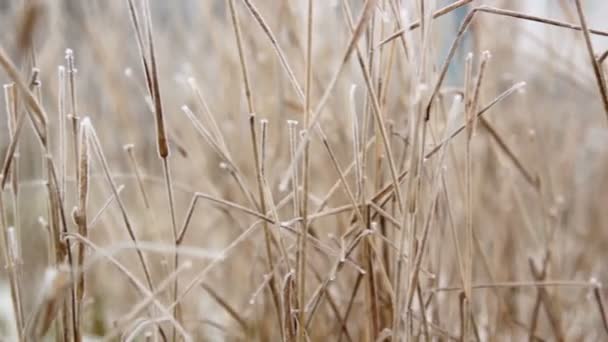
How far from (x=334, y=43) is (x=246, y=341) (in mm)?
449

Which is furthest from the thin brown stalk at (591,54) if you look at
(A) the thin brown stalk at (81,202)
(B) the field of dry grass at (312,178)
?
(A) the thin brown stalk at (81,202)

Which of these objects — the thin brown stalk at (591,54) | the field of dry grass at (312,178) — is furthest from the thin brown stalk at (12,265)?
the thin brown stalk at (591,54)

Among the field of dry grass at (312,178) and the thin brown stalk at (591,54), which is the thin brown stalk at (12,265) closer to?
Result: the field of dry grass at (312,178)

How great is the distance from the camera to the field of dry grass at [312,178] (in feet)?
1.33

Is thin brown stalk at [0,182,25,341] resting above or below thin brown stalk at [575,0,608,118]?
below

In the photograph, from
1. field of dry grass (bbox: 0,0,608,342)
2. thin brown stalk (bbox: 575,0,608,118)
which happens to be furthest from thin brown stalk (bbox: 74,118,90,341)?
thin brown stalk (bbox: 575,0,608,118)

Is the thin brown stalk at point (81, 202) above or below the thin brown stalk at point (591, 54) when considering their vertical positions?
below

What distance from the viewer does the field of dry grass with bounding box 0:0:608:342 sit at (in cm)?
40

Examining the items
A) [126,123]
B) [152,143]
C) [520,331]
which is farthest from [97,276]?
[520,331]

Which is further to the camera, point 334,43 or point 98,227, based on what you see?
point 98,227

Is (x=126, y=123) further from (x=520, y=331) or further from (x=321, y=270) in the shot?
(x=520, y=331)

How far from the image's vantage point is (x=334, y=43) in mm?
954

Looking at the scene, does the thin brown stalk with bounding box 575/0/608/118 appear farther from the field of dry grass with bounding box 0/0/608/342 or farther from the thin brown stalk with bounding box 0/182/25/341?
the thin brown stalk with bounding box 0/182/25/341

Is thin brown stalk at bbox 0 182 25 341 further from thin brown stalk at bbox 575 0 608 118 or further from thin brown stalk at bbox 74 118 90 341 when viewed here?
thin brown stalk at bbox 575 0 608 118
